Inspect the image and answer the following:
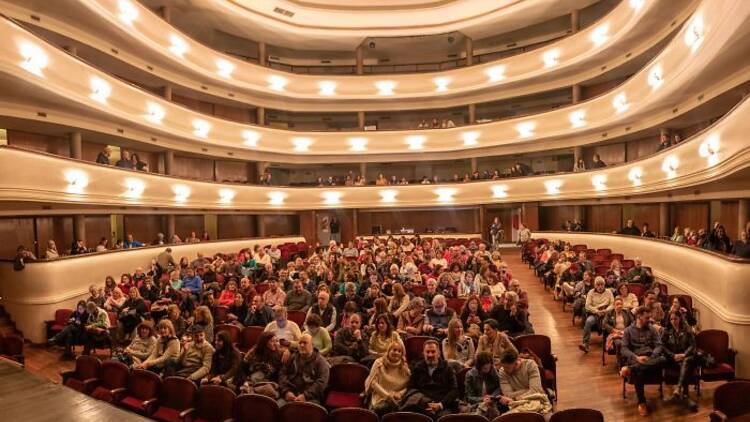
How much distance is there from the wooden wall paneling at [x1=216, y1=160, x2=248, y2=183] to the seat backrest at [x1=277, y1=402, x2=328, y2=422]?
19.2m

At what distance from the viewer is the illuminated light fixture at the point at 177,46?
1807 centimetres

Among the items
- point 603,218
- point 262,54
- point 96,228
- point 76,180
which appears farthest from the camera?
point 262,54

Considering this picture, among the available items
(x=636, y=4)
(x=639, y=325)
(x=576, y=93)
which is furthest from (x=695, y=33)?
(x=576, y=93)

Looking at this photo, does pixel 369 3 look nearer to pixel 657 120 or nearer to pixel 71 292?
pixel 657 120

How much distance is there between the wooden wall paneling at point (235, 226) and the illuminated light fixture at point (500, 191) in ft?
39.7

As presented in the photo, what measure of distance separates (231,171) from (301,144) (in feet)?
12.3

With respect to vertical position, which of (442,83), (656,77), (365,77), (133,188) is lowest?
(133,188)

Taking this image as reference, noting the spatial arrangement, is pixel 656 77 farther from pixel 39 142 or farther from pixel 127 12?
pixel 39 142

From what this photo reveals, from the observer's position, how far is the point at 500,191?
22766mm

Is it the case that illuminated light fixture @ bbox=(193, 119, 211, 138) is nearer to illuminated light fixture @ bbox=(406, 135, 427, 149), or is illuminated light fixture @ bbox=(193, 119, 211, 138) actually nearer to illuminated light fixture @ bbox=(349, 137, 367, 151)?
illuminated light fixture @ bbox=(349, 137, 367, 151)

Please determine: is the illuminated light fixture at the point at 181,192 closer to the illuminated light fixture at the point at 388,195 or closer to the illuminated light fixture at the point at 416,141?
the illuminated light fixture at the point at 388,195

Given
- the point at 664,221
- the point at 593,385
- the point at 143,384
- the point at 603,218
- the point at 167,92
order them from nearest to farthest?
1. the point at 143,384
2. the point at 593,385
3. the point at 664,221
4. the point at 167,92
5. the point at 603,218

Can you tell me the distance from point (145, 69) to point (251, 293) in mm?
12123

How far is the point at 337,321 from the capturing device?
27.1 feet
